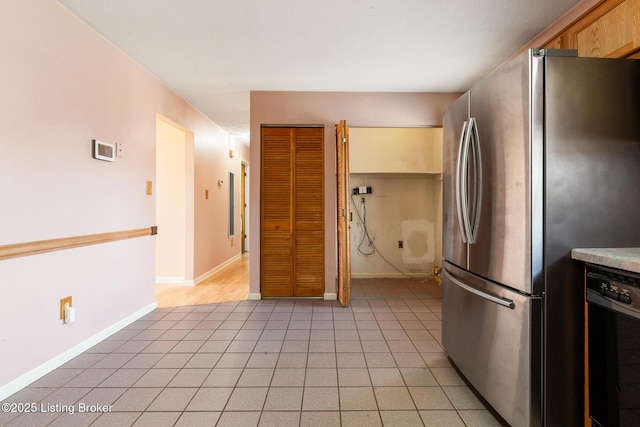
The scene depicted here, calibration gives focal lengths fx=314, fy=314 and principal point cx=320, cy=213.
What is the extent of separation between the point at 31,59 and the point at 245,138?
4.64m

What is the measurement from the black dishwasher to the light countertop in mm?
34

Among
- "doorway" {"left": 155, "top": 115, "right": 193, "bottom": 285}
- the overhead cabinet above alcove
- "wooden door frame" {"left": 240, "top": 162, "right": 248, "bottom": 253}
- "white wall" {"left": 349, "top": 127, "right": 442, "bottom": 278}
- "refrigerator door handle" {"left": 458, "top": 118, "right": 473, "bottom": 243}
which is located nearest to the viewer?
"refrigerator door handle" {"left": 458, "top": 118, "right": 473, "bottom": 243}

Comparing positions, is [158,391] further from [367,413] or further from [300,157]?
[300,157]

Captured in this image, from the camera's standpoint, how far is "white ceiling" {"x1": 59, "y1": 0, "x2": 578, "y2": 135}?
2.15 meters

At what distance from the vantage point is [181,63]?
2.98 metres

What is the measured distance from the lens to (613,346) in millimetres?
1248

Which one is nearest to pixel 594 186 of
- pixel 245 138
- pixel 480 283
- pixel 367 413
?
pixel 480 283

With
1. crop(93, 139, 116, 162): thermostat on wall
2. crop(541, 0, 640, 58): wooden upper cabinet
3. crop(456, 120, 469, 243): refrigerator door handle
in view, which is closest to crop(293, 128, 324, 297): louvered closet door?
crop(93, 139, 116, 162): thermostat on wall

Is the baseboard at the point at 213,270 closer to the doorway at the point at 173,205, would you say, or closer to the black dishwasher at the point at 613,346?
the doorway at the point at 173,205

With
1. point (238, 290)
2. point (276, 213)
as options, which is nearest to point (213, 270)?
point (238, 290)

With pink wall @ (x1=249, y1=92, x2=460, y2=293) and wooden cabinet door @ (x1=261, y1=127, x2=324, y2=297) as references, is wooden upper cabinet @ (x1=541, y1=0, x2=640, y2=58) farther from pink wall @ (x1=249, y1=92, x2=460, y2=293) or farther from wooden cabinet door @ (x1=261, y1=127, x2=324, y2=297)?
wooden cabinet door @ (x1=261, y1=127, x2=324, y2=297)

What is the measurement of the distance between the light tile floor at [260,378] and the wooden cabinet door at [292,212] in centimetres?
70

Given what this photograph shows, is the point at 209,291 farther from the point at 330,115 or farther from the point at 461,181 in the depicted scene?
the point at 461,181

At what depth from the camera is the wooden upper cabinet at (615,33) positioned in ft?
5.51
